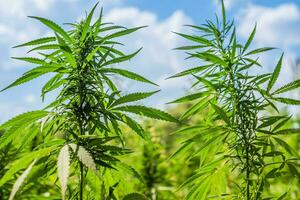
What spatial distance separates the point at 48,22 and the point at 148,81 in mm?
340

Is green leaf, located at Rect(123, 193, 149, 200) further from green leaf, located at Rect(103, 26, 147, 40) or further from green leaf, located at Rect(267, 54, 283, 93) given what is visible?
green leaf, located at Rect(267, 54, 283, 93)

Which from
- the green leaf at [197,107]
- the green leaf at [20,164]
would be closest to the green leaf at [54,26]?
the green leaf at [20,164]


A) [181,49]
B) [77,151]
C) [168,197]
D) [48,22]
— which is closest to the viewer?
[77,151]

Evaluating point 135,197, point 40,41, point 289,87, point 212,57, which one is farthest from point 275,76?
point 40,41

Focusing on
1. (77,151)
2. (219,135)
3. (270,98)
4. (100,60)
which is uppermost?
(100,60)

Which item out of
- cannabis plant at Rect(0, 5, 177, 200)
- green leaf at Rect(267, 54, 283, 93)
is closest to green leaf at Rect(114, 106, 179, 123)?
cannabis plant at Rect(0, 5, 177, 200)

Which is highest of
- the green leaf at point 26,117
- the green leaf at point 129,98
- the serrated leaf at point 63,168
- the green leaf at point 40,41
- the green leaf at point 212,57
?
the green leaf at point 40,41

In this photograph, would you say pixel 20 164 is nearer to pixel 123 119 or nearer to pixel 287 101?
pixel 123 119

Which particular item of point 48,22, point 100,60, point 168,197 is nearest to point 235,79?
point 100,60

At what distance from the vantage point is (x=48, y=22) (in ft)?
→ 4.72

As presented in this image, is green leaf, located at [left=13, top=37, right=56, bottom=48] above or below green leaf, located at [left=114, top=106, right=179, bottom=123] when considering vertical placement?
above

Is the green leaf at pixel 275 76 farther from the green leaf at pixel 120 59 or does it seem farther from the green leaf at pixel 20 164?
the green leaf at pixel 20 164

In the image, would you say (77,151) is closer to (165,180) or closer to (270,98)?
(270,98)

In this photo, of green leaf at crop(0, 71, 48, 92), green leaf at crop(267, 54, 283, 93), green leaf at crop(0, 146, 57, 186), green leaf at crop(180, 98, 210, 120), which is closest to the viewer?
green leaf at crop(0, 146, 57, 186)
